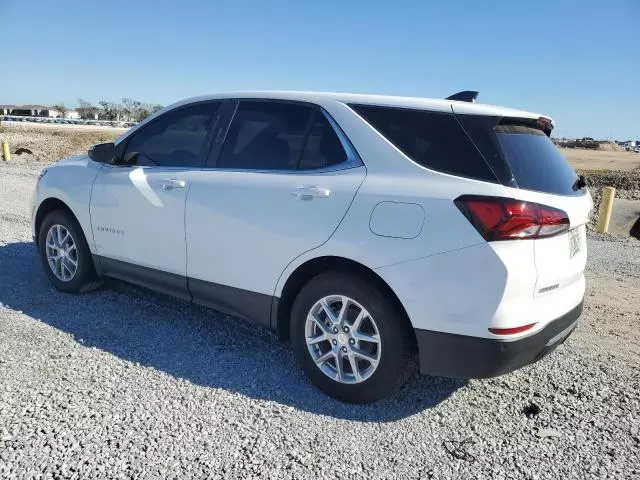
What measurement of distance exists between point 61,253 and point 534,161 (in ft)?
13.4

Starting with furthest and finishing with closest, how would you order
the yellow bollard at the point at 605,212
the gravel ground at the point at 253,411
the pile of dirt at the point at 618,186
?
the pile of dirt at the point at 618,186, the yellow bollard at the point at 605,212, the gravel ground at the point at 253,411

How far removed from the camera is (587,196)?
11.0 feet

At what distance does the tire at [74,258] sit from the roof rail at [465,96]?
3.34m

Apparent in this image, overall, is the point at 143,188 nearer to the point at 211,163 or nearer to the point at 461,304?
the point at 211,163

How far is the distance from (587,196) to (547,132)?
0.48m

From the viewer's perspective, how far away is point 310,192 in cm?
321

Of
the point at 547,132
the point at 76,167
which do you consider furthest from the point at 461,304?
the point at 76,167

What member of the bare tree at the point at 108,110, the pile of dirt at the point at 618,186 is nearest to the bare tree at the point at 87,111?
the bare tree at the point at 108,110

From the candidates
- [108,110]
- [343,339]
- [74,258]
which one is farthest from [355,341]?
[108,110]

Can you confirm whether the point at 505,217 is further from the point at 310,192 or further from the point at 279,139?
the point at 279,139

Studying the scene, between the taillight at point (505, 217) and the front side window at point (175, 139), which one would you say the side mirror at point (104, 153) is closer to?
the front side window at point (175, 139)

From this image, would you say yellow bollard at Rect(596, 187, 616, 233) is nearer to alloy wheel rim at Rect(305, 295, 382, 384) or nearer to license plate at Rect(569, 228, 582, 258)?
license plate at Rect(569, 228, 582, 258)

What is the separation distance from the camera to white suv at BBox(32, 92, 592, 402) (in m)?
2.72

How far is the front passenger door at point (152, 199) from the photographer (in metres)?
3.93
